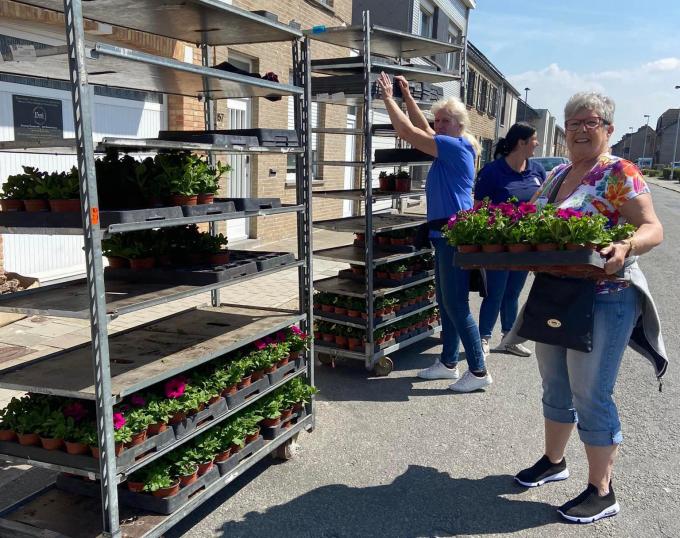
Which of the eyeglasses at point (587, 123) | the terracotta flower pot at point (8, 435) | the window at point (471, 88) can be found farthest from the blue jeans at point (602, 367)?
the window at point (471, 88)

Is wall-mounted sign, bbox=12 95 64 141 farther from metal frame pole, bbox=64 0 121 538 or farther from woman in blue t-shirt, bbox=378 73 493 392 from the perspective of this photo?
metal frame pole, bbox=64 0 121 538

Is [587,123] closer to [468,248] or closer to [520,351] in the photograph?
[468,248]

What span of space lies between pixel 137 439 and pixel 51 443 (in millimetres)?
383

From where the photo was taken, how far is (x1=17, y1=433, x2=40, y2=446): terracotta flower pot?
2797mm

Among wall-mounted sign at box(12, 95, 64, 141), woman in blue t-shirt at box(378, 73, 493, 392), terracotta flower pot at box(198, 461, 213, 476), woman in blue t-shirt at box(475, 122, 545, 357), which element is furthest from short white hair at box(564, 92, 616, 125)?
wall-mounted sign at box(12, 95, 64, 141)

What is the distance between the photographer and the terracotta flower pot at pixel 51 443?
9.05 ft

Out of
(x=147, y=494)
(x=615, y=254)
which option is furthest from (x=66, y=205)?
(x=615, y=254)

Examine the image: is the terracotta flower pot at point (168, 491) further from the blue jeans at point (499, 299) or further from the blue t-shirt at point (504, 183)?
the blue t-shirt at point (504, 183)

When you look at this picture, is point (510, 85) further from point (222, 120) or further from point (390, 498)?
point (390, 498)

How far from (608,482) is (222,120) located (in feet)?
25.4

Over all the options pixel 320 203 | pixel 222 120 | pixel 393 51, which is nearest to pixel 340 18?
pixel 320 203

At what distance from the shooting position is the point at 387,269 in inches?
219

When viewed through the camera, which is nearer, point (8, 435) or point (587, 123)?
point (8, 435)

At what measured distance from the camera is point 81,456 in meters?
2.74
